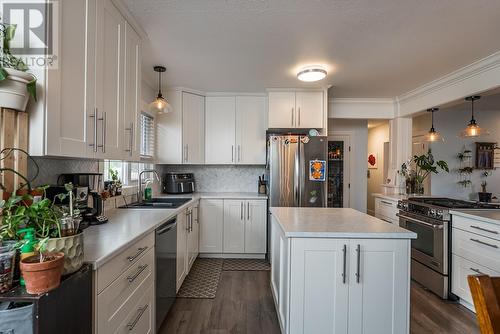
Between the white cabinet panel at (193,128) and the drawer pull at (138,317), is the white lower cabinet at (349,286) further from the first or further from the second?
the white cabinet panel at (193,128)

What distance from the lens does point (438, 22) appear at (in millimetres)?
1973

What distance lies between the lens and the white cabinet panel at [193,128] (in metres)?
3.79

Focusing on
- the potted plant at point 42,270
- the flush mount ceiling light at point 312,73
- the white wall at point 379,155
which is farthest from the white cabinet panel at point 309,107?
the white wall at point 379,155

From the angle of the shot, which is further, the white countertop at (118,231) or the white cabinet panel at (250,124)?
the white cabinet panel at (250,124)

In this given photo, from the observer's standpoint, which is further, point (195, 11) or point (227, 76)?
point (227, 76)

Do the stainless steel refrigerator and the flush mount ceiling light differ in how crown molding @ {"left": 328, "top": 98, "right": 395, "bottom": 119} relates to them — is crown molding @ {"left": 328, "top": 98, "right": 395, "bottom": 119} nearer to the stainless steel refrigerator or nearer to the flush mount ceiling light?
the stainless steel refrigerator

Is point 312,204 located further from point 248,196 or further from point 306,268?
point 306,268

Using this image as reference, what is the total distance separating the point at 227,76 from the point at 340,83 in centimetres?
148

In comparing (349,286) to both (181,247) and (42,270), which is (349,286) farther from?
(181,247)

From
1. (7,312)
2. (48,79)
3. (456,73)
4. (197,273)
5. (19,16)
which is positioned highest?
(456,73)

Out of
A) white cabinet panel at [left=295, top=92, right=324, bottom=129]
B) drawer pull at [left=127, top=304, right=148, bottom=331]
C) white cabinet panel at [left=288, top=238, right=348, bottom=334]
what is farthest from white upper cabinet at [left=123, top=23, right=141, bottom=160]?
white cabinet panel at [left=295, top=92, right=324, bottom=129]

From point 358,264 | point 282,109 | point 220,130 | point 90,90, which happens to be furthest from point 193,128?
point 358,264

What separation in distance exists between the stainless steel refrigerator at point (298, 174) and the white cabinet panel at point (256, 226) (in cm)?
26

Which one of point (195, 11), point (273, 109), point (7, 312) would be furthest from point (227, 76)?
point (7, 312)
